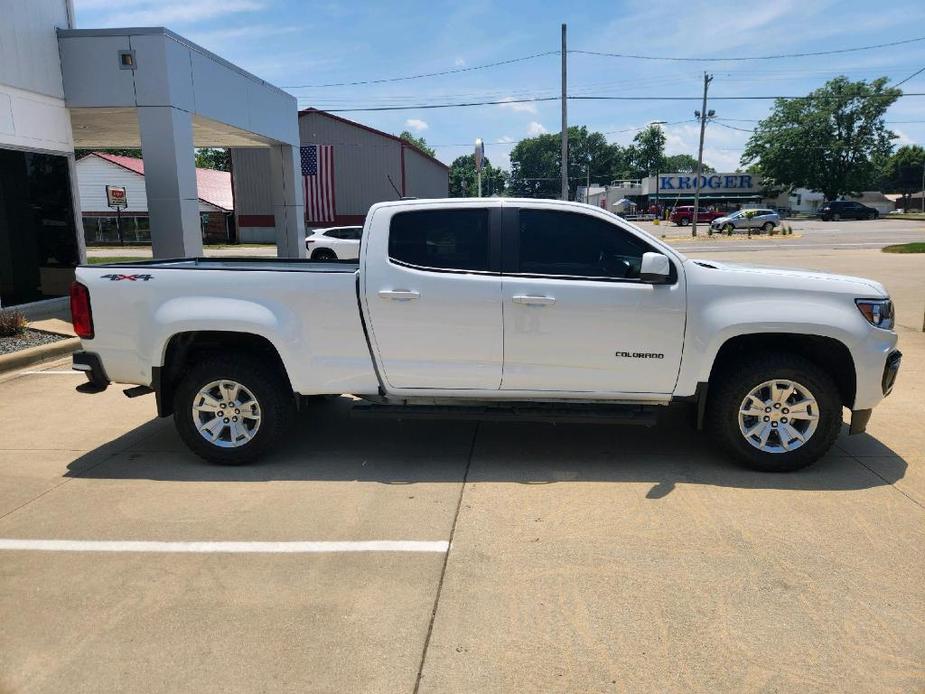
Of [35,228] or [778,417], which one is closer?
[778,417]

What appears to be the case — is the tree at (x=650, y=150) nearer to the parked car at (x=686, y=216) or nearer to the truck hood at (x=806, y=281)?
the parked car at (x=686, y=216)

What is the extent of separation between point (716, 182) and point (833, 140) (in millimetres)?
11911

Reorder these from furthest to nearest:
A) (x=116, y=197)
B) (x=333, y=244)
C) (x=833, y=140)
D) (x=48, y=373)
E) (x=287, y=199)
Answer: (x=833, y=140), (x=116, y=197), (x=333, y=244), (x=287, y=199), (x=48, y=373)

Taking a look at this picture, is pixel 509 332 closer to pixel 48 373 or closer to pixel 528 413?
pixel 528 413

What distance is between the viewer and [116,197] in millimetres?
40125

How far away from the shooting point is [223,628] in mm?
3193

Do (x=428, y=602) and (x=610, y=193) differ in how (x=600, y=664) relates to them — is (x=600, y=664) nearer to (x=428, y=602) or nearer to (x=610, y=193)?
(x=428, y=602)

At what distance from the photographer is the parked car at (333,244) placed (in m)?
19.7

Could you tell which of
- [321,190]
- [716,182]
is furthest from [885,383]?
[716,182]

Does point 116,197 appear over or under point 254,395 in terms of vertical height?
over

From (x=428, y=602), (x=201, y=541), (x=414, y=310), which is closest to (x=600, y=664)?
(x=428, y=602)

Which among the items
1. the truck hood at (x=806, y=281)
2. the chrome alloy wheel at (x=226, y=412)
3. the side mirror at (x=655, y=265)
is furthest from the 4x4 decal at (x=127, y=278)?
the truck hood at (x=806, y=281)

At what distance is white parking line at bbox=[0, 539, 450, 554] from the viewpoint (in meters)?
3.92

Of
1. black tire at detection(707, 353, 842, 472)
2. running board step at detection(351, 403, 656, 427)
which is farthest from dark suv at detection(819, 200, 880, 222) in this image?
running board step at detection(351, 403, 656, 427)
